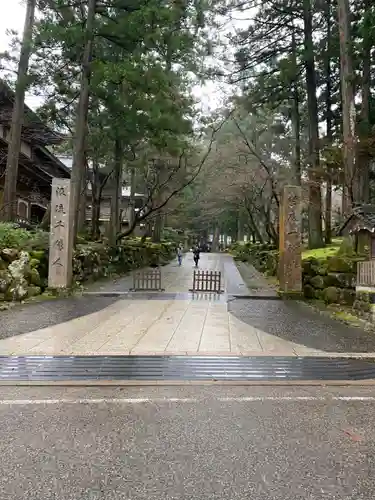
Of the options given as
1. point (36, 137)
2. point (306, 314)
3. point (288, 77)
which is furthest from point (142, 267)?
point (306, 314)

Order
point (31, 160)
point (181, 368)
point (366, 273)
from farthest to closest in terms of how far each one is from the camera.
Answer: point (31, 160)
point (366, 273)
point (181, 368)

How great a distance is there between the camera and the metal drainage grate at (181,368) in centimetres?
547

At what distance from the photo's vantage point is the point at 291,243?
44.6 ft

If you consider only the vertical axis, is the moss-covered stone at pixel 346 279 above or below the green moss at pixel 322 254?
below

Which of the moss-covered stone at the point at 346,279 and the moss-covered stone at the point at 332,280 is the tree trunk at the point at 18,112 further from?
the moss-covered stone at the point at 346,279

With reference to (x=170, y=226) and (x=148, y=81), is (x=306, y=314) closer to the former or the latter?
(x=148, y=81)

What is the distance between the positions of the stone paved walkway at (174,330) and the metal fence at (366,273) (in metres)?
1.28

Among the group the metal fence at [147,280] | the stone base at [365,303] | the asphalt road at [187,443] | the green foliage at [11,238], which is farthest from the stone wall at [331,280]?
the green foliage at [11,238]

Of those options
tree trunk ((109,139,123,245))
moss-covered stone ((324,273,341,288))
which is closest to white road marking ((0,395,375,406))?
moss-covered stone ((324,273,341,288))

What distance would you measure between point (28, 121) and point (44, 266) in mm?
8171

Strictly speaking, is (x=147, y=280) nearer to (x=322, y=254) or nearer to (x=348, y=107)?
(x=322, y=254)

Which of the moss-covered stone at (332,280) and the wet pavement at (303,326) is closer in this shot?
the wet pavement at (303,326)

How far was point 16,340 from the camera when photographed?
7.22 meters

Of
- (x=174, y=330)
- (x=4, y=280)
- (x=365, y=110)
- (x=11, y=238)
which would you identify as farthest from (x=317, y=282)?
(x=11, y=238)
